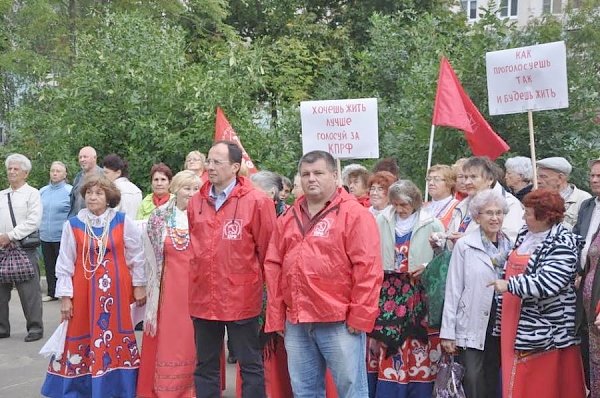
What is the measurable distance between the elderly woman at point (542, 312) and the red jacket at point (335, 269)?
1014 millimetres

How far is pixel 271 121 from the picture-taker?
13172 mm

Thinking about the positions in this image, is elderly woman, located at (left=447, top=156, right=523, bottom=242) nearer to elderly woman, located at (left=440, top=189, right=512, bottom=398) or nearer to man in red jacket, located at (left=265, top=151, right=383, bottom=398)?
elderly woman, located at (left=440, top=189, right=512, bottom=398)

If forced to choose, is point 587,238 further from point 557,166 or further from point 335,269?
point 335,269

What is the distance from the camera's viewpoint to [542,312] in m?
5.11

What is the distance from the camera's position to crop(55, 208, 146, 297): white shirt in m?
6.23

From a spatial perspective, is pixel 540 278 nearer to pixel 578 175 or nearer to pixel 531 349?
pixel 531 349

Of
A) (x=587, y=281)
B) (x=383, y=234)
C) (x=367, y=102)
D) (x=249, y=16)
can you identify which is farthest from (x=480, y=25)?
(x=249, y=16)

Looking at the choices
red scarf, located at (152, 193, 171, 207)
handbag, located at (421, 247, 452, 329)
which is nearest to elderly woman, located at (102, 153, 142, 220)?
red scarf, located at (152, 193, 171, 207)

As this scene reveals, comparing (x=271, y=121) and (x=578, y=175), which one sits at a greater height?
(x=271, y=121)

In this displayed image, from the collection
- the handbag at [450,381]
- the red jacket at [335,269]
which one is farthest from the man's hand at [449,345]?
the red jacket at [335,269]

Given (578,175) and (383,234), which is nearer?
(383,234)

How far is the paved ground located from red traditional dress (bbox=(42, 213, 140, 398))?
1.94 feet

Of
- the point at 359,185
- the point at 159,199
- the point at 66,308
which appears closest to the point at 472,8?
the point at 159,199

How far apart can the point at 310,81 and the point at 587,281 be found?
13114mm
